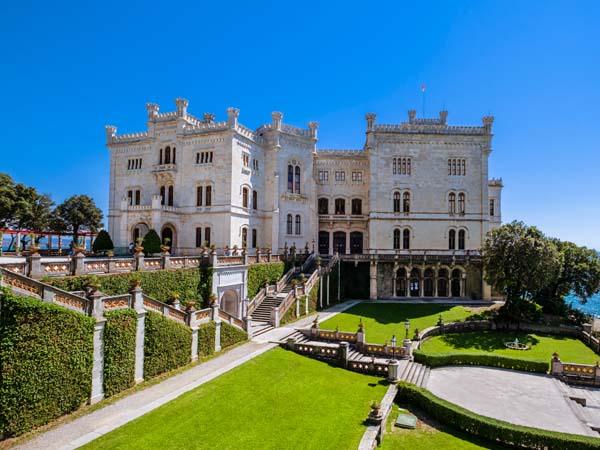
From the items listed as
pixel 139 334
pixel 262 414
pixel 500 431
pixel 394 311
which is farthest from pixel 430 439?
pixel 394 311

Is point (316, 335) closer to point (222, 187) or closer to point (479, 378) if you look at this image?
point (479, 378)

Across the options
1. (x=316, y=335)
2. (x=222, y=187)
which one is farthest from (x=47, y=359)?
(x=222, y=187)

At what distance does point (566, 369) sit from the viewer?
22.1 meters

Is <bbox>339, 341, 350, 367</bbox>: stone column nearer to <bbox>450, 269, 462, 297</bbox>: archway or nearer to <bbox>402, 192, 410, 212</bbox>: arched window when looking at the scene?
<bbox>450, 269, 462, 297</bbox>: archway

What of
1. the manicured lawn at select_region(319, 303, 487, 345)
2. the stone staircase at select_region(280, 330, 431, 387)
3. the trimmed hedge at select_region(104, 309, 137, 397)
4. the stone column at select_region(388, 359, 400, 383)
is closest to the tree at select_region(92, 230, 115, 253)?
the stone staircase at select_region(280, 330, 431, 387)

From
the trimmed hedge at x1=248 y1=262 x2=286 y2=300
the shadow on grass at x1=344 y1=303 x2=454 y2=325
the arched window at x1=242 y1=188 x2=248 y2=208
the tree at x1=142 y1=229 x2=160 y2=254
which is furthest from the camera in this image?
the arched window at x1=242 y1=188 x2=248 y2=208

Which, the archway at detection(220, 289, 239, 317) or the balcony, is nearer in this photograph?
the archway at detection(220, 289, 239, 317)

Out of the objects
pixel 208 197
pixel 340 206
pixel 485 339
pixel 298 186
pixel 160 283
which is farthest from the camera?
pixel 340 206

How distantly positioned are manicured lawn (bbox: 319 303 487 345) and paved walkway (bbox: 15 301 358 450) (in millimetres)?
7702

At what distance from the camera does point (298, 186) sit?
44.2 metres

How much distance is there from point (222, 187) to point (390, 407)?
26.5 m

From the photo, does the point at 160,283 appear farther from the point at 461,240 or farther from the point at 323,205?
the point at 461,240

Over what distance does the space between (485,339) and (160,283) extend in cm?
2493

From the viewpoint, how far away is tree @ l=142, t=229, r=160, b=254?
107 feet
